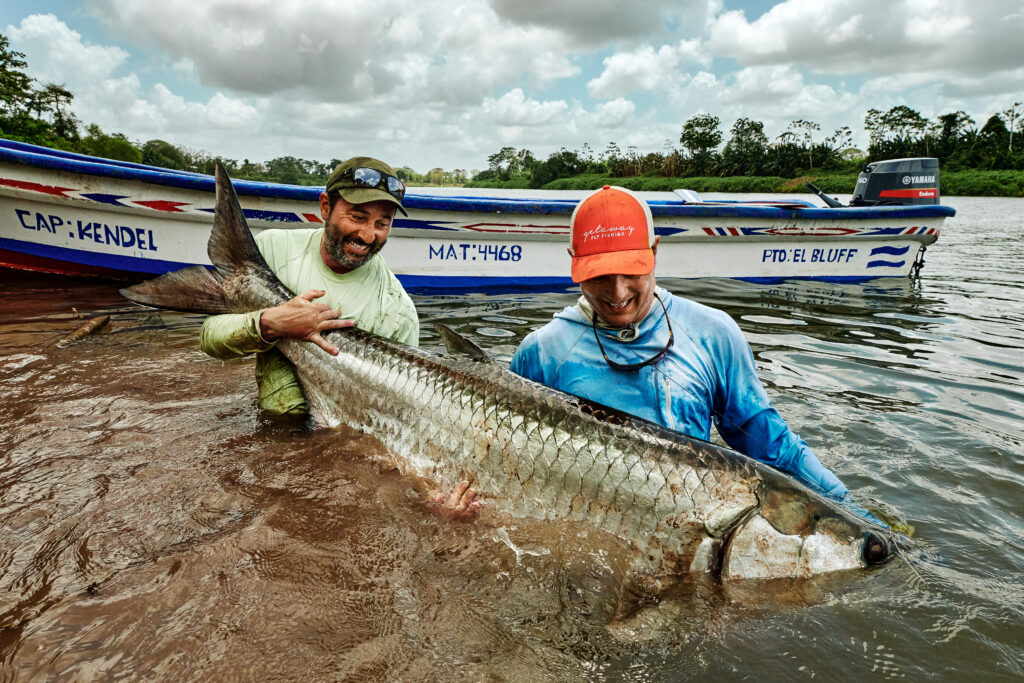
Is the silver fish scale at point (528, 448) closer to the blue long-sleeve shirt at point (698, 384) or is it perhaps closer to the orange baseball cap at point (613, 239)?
the blue long-sleeve shirt at point (698, 384)

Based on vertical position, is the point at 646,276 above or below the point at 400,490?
above

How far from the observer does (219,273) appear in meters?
3.60

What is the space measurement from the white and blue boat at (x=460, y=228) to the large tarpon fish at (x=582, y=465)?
483cm

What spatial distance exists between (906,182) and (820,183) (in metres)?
46.1

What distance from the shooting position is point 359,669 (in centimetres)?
192

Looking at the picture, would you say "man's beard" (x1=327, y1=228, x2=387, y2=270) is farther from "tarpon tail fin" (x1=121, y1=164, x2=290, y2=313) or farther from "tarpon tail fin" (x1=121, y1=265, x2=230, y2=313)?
"tarpon tail fin" (x1=121, y1=265, x2=230, y2=313)

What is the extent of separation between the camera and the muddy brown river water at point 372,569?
199 cm

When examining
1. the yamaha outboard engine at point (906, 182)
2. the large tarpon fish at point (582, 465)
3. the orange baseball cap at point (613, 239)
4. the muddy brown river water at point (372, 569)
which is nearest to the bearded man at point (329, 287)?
the large tarpon fish at point (582, 465)

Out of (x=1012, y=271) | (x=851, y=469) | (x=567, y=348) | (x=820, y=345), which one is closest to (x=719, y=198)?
(x=1012, y=271)

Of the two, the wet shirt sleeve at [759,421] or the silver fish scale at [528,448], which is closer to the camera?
the silver fish scale at [528,448]

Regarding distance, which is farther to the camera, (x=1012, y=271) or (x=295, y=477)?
(x=1012, y=271)

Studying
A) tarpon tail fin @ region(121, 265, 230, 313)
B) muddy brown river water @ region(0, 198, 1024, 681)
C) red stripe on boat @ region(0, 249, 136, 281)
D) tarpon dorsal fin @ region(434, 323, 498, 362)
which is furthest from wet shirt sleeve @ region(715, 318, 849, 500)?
red stripe on boat @ region(0, 249, 136, 281)

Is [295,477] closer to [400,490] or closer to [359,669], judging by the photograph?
[400,490]

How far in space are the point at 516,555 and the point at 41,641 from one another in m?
1.67
